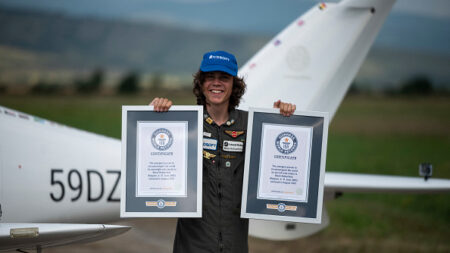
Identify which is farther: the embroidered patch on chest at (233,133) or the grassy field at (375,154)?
the grassy field at (375,154)

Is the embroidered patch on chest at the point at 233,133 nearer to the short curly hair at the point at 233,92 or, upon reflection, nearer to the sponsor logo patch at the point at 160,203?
the short curly hair at the point at 233,92

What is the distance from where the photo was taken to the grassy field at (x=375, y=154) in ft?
19.0

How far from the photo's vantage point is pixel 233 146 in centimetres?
191

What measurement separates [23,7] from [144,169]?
8.08 m

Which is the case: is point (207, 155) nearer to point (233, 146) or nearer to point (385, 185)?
point (233, 146)

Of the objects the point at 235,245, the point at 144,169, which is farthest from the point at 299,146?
the point at 144,169

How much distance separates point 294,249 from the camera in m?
5.54

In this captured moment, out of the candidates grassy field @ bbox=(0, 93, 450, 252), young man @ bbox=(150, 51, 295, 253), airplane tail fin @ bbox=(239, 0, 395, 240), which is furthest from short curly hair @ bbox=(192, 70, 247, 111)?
grassy field @ bbox=(0, 93, 450, 252)

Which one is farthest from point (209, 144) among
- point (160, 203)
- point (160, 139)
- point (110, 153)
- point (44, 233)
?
point (110, 153)

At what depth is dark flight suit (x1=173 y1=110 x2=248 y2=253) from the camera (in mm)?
1823

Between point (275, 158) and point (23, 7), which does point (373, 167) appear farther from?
point (23, 7)

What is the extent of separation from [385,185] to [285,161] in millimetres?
1494

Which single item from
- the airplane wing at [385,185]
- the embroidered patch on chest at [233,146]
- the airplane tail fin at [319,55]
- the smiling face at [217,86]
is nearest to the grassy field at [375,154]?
the airplane wing at [385,185]

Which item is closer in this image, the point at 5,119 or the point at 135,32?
the point at 5,119
